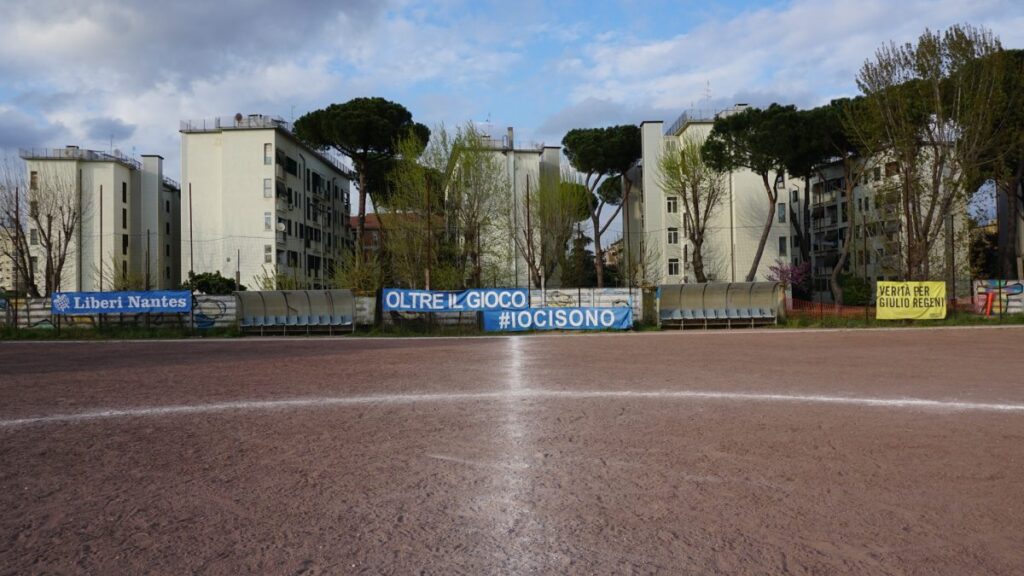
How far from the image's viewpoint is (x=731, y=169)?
46.8m

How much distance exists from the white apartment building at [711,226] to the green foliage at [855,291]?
19.8ft

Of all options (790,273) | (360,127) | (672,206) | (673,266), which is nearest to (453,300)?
(360,127)

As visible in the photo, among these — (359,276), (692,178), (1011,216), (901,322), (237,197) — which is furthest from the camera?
(237,197)

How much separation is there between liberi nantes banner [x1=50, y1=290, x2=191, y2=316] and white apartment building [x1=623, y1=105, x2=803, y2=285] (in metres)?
35.9

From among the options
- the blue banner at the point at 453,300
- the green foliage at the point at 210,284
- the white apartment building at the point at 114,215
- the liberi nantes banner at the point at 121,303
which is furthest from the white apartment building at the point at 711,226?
the white apartment building at the point at 114,215

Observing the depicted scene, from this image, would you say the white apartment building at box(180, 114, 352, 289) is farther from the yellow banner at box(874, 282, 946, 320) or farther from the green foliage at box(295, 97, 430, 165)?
the yellow banner at box(874, 282, 946, 320)

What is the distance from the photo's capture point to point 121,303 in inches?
1190

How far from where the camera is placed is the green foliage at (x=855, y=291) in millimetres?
52094

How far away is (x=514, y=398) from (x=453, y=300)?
2020cm

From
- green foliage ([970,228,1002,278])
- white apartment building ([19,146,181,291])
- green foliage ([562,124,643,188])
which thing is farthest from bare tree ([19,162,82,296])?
green foliage ([970,228,1002,278])

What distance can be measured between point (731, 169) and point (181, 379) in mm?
40752

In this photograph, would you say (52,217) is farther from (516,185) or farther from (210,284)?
(516,185)

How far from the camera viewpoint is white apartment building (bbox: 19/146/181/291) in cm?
5803

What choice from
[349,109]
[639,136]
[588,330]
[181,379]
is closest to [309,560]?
[181,379]
